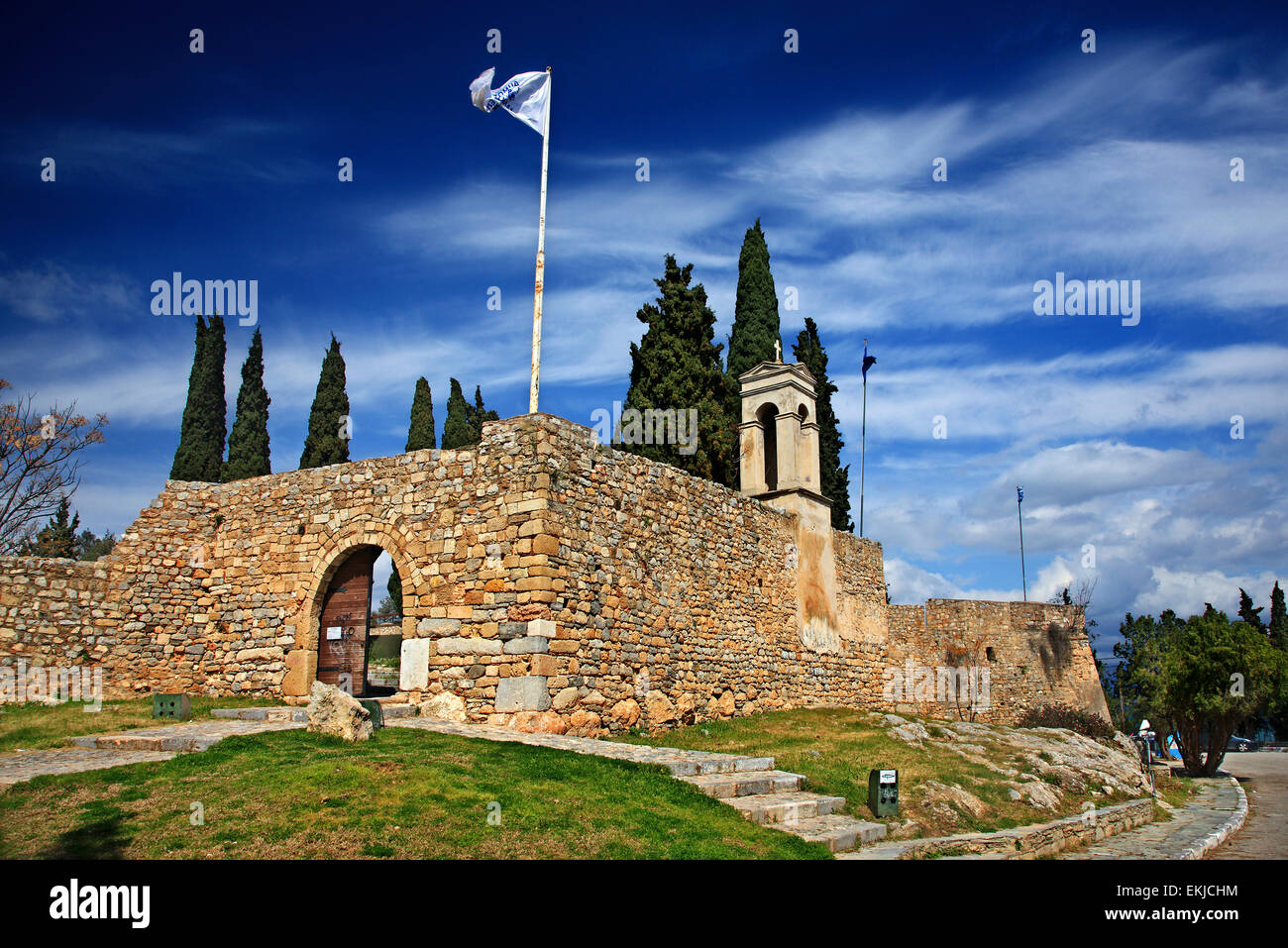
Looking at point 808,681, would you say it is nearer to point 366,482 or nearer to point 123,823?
point 366,482

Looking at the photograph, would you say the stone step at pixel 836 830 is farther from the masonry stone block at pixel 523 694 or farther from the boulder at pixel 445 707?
the boulder at pixel 445 707

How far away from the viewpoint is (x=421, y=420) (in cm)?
3659

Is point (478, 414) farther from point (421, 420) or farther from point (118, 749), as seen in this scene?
point (118, 749)

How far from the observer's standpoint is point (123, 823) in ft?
21.7

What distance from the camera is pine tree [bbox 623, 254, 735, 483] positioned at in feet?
82.7

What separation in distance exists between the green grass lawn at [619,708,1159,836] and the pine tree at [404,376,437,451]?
2346cm

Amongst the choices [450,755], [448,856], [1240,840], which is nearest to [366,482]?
[450,755]

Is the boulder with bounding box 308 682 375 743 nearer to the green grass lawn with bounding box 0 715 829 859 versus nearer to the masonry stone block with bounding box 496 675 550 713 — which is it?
the green grass lawn with bounding box 0 715 829 859

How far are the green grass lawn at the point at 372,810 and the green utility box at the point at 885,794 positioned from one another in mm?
1988

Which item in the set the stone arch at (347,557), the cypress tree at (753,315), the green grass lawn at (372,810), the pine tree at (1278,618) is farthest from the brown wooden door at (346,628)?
the pine tree at (1278,618)

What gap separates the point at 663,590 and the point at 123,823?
9531mm

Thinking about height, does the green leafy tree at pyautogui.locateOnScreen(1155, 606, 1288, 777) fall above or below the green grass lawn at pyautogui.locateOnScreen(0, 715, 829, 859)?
below

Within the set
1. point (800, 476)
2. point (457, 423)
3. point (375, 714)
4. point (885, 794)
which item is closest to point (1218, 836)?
point (885, 794)

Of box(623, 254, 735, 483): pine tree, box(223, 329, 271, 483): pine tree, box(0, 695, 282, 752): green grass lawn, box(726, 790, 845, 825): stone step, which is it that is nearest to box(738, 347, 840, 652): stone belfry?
box(623, 254, 735, 483): pine tree
